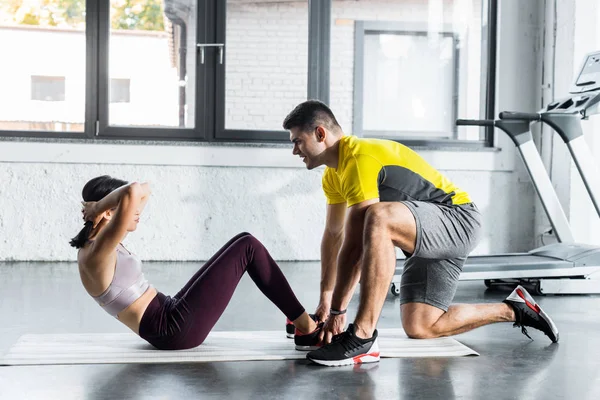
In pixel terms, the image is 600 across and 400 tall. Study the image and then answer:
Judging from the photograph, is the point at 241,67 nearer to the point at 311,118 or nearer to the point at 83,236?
the point at 311,118

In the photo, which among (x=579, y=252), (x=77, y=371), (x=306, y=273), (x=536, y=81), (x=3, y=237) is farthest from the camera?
(x=536, y=81)

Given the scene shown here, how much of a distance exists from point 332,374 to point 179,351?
24.4 inches

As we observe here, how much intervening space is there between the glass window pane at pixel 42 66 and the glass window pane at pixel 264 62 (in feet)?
3.71

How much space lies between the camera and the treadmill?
4438 mm

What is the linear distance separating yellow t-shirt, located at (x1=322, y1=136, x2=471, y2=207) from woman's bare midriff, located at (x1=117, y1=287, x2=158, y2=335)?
78 centimetres

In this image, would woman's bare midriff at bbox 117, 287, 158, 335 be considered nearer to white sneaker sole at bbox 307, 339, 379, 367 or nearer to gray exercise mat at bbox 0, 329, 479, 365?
gray exercise mat at bbox 0, 329, 479, 365

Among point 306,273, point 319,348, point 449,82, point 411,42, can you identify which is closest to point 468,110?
point 449,82

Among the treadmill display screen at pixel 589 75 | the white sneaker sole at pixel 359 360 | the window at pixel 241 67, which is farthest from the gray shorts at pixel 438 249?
the window at pixel 241 67

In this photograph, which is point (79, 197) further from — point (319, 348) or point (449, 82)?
point (319, 348)

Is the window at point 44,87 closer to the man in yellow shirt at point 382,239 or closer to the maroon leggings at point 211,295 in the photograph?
the man in yellow shirt at point 382,239

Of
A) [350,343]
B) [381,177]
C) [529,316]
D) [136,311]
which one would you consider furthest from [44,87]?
[529,316]

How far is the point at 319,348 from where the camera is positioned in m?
2.73

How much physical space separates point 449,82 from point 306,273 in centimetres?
213

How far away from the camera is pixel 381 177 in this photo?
9.57ft
